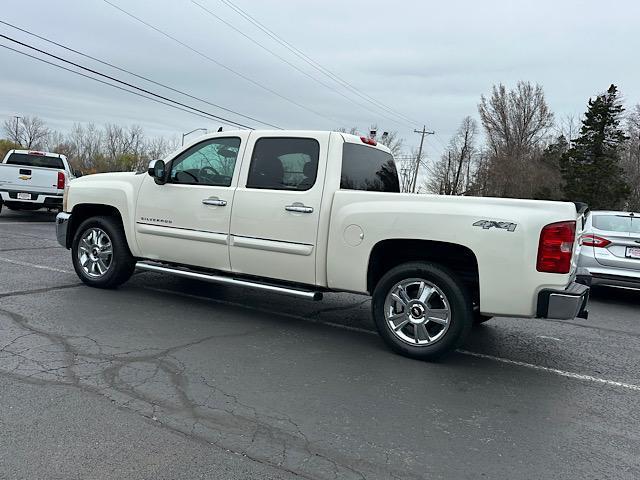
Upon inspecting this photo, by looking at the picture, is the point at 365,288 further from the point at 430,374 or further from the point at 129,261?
the point at 129,261

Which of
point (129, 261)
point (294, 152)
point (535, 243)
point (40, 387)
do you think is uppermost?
point (294, 152)

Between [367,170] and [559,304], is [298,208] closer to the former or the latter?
[367,170]

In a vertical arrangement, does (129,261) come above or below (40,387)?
above

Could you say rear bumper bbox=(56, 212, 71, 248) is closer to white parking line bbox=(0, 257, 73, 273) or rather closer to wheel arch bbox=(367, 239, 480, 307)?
white parking line bbox=(0, 257, 73, 273)

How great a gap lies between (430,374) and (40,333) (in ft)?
11.3

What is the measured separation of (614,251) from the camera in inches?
328

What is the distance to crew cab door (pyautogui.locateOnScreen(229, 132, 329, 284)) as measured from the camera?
5.21 m

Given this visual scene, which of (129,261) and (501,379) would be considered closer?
(501,379)

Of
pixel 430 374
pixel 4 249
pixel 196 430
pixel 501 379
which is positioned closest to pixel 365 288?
pixel 430 374

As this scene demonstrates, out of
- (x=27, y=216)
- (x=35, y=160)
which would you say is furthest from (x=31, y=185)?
(x=27, y=216)

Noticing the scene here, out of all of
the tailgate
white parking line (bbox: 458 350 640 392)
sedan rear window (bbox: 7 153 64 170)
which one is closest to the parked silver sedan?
white parking line (bbox: 458 350 640 392)

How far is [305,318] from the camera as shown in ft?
19.8

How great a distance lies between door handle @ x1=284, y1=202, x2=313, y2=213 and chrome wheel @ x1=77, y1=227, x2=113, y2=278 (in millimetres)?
2664

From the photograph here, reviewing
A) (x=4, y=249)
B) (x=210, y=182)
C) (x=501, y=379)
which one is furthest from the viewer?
(x=4, y=249)
